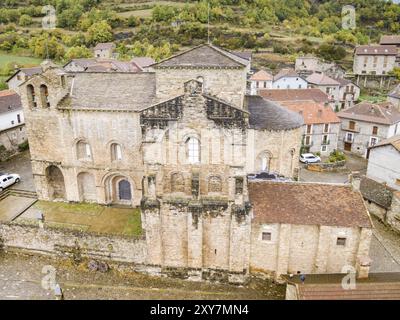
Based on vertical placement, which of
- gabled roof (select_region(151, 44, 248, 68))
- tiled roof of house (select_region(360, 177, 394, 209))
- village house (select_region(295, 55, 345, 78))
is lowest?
tiled roof of house (select_region(360, 177, 394, 209))

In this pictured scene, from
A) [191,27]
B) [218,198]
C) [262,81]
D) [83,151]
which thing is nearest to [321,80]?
[262,81]

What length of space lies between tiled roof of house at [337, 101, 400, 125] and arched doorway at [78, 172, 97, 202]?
34481 millimetres

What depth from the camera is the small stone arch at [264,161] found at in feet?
104

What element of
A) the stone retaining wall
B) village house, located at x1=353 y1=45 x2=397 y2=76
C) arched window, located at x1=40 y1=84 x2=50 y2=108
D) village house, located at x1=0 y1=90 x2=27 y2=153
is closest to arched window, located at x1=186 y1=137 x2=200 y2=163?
arched window, located at x1=40 y1=84 x2=50 y2=108

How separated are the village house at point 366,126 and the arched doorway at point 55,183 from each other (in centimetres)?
3686

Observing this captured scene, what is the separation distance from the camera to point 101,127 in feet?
101

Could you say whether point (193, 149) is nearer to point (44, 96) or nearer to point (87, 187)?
point (87, 187)

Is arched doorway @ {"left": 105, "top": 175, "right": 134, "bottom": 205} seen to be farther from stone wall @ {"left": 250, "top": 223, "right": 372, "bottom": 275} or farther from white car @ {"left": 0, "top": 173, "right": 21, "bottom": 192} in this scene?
stone wall @ {"left": 250, "top": 223, "right": 372, "bottom": 275}

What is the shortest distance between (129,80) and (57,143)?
28.0 feet

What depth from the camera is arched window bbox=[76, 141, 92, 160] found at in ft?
105

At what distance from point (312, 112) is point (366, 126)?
739cm

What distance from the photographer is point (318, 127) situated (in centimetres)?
4731

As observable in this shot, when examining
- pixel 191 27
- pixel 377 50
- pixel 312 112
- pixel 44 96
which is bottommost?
pixel 312 112

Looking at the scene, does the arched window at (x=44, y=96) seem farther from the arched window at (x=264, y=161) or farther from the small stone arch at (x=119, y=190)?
the arched window at (x=264, y=161)
